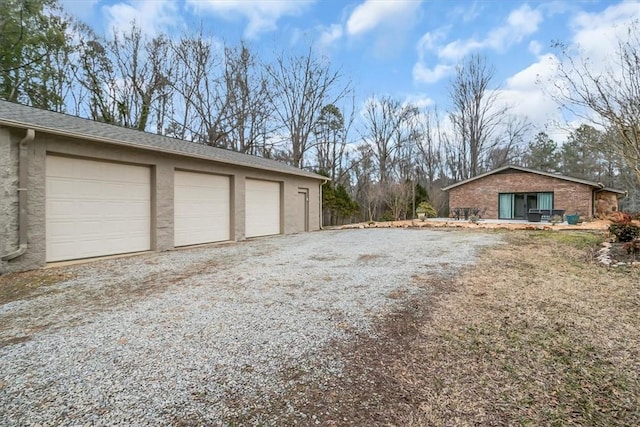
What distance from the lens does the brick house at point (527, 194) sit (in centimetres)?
1645

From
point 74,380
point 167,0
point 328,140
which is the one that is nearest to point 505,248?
point 74,380

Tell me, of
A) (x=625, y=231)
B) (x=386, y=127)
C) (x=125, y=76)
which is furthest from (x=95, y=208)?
(x=386, y=127)

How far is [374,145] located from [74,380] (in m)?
25.0

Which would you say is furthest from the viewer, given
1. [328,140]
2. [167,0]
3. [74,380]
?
[328,140]

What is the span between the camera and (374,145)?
25578mm

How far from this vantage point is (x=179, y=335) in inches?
114

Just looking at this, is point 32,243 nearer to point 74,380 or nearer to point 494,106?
point 74,380

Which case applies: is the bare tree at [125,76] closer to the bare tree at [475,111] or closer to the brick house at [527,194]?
the brick house at [527,194]

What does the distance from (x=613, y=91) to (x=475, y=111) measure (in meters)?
19.8

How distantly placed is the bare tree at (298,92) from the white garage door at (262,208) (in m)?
10.3

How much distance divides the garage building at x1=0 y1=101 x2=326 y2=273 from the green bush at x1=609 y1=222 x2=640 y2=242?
9.60 metres

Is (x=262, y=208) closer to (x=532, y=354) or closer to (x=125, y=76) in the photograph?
(x=532, y=354)

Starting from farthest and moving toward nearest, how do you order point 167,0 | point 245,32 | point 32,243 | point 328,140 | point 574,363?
1. point 328,140
2. point 245,32
3. point 167,0
4. point 32,243
5. point 574,363

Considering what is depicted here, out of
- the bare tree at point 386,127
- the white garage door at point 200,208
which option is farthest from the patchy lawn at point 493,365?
the bare tree at point 386,127
